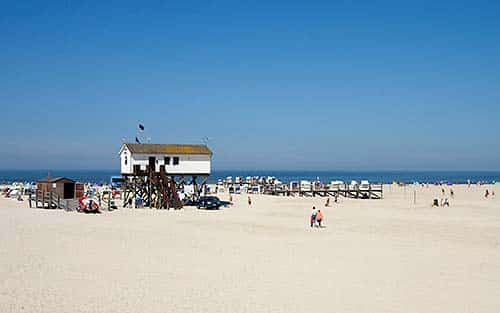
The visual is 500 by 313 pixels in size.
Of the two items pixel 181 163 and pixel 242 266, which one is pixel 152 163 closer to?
pixel 181 163

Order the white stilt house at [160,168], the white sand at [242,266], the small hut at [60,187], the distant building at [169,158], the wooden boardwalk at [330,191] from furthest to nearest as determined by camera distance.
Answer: the wooden boardwalk at [330,191] → the distant building at [169,158] → the white stilt house at [160,168] → the small hut at [60,187] → the white sand at [242,266]

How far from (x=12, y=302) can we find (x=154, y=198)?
30.1 m

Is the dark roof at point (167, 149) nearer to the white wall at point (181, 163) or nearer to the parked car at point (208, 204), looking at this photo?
the white wall at point (181, 163)

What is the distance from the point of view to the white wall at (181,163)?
43062 mm

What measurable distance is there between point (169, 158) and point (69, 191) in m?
7.57

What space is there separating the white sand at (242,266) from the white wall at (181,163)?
9550 mm

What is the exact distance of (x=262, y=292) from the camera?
15.1 meters

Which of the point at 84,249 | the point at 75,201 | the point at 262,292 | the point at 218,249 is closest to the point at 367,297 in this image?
the point at 262,292

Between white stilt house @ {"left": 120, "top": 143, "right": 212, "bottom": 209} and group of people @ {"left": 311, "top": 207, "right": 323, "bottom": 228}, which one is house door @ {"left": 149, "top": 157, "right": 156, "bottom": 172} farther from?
group of people @ {"left": 311, "top": 207, "right": 323, "bottom": 228}

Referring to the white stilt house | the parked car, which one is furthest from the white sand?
the white stilt house

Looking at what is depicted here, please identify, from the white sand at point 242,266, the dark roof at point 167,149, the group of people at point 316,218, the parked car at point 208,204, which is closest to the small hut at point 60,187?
the dark roof at point 167,149

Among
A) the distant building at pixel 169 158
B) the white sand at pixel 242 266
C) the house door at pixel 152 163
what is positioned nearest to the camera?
the white sand at pixel 242 266

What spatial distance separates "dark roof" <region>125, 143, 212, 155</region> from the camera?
43.1m

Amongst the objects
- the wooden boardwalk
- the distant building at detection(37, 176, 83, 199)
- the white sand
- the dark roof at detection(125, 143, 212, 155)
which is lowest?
the white sand
